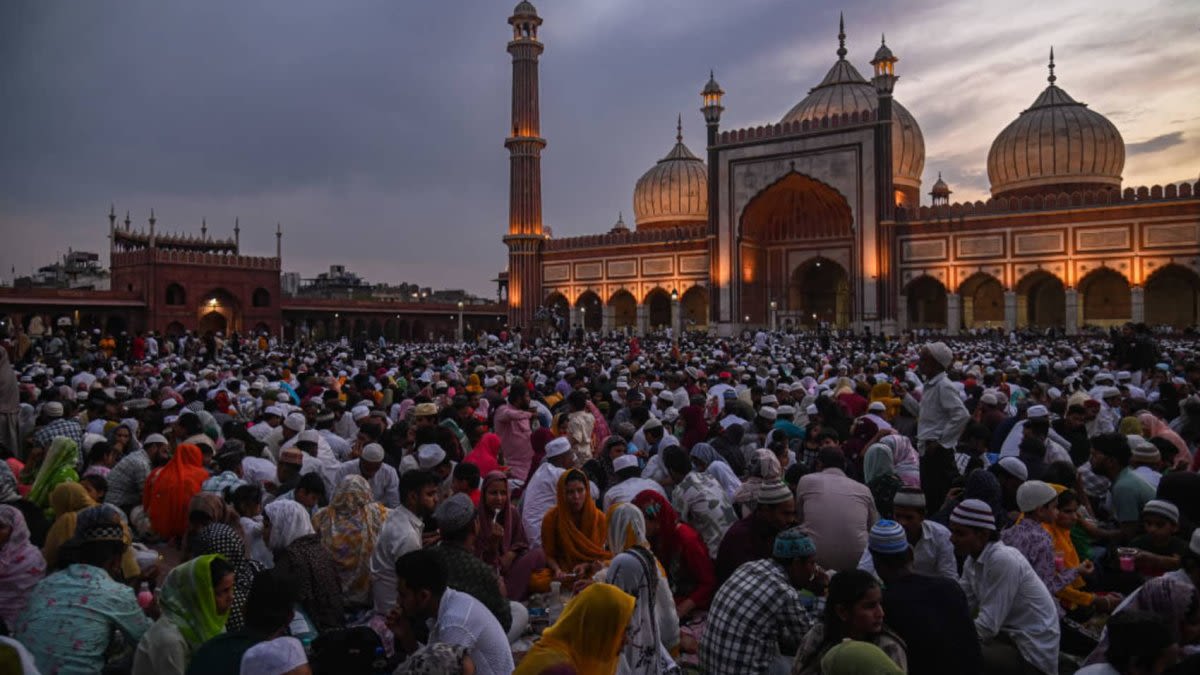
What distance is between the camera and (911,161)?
3631cm

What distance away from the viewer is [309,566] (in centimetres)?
423

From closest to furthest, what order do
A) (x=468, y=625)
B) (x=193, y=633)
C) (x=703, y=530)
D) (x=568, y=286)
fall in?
(x=468, y=625) → (x=193, y=633) → (x=703, y=530) → (x=568, y=286)

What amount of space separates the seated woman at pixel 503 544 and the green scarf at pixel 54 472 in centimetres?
300

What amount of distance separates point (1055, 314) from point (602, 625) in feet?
115

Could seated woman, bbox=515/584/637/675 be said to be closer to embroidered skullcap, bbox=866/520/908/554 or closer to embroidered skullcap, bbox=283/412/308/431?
embroidered skullcap, bbox=866/520/908/554

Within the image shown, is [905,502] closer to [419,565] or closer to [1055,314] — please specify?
[419,565]

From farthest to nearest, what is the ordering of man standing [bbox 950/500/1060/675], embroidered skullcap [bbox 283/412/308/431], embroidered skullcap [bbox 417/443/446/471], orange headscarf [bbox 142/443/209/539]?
embroidered skullcap [bbox 283/412/308/431] < embroidered skullcap [bbox 417/443/446/471] < orange headscarf [bbox 142/443/209/539] < man standing [bbox 950/500/1060/675]

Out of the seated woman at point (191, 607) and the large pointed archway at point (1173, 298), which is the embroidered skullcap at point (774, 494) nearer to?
the seated woman at point (191, 607)

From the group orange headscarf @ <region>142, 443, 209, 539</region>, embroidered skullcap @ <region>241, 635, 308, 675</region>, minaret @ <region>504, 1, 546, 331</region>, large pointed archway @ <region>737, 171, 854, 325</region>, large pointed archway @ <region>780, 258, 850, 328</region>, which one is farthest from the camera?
minaret @ <region>504, 1, 546, 331</region>

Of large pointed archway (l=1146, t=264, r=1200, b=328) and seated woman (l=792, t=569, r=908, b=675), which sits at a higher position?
large pointed archway (l=1146, t=264, r=1200, b=328)

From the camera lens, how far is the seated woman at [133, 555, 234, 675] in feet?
10.6

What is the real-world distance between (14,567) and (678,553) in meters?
3.29

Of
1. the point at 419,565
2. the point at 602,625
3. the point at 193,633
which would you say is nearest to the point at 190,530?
the point at 193,633

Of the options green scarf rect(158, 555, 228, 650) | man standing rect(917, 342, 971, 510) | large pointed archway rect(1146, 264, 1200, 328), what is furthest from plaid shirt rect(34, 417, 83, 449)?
large pointed archway rect(1146, 264, 1200, 328)
